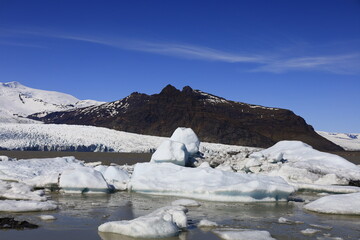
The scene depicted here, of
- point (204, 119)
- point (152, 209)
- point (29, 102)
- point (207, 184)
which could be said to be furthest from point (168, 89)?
point (152, 209)

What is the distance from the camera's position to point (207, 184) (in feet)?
32.5

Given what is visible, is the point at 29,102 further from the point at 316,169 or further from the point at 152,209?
the point at 152,209

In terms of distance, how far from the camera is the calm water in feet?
19.3

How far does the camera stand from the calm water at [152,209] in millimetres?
5883

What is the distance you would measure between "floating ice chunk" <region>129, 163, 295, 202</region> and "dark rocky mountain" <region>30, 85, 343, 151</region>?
5604cm

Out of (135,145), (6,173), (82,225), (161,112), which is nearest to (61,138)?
(135,145)

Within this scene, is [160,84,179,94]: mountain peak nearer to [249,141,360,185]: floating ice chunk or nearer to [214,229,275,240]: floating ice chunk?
[249,141,360,185]: floating ice chunk

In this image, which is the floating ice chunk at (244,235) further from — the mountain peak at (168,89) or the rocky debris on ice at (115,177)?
the mountain peak at (168,89)

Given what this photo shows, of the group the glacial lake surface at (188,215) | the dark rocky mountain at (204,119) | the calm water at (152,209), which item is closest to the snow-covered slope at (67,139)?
the glacial lake surface at (188,215)

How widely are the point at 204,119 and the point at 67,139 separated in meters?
44.8

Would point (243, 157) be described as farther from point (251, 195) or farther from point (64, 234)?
point (64, 234)

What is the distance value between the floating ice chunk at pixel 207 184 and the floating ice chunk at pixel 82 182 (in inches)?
37.0

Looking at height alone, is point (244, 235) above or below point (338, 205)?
below

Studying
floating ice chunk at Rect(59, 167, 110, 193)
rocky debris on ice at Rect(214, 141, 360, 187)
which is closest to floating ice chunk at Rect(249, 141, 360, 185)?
rocky debris on ice at Rect(214, 141, 360, 187)
